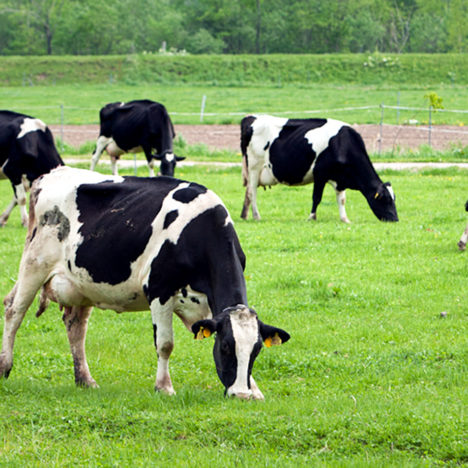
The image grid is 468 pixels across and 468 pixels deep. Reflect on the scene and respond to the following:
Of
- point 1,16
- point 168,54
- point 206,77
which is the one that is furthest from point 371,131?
point 1,16

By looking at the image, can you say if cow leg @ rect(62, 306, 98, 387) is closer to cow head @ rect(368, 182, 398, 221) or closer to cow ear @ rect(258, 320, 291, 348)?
cow ear @ rect(258, 320, 291, 348)

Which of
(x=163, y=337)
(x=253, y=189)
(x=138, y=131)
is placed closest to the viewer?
(x=163, y=337)

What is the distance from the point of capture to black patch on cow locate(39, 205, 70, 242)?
7453 millimetres

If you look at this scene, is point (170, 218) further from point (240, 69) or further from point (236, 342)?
point (240, 69)

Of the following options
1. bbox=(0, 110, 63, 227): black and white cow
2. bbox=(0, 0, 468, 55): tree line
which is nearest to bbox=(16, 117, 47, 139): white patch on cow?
bbox=(0, 110, 63, 227): black and white cow

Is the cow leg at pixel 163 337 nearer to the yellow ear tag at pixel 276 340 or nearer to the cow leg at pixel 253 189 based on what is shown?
the yellow ear tag at pixel 276 340

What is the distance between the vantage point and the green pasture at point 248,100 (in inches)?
1770

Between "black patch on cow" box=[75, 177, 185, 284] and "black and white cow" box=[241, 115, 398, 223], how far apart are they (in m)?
9.78

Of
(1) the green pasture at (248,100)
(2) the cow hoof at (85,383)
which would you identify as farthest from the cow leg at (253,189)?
(1) the green pasture at (248,100)

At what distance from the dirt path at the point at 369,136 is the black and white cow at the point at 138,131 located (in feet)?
28.3

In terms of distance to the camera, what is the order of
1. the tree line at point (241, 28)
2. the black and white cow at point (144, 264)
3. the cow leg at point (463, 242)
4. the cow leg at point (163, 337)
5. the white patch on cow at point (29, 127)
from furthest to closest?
the tree line at point (241, 28)
the white patch on cow at point (29, 127)
the cow leg at point (463, 242)
the cow leg at point (163, 337)
the black and white cow at point (144, 264)

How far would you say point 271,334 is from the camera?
6.30m

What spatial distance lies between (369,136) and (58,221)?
28.2m

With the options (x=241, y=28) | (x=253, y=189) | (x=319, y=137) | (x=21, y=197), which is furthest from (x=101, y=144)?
(x=241, y=28)
